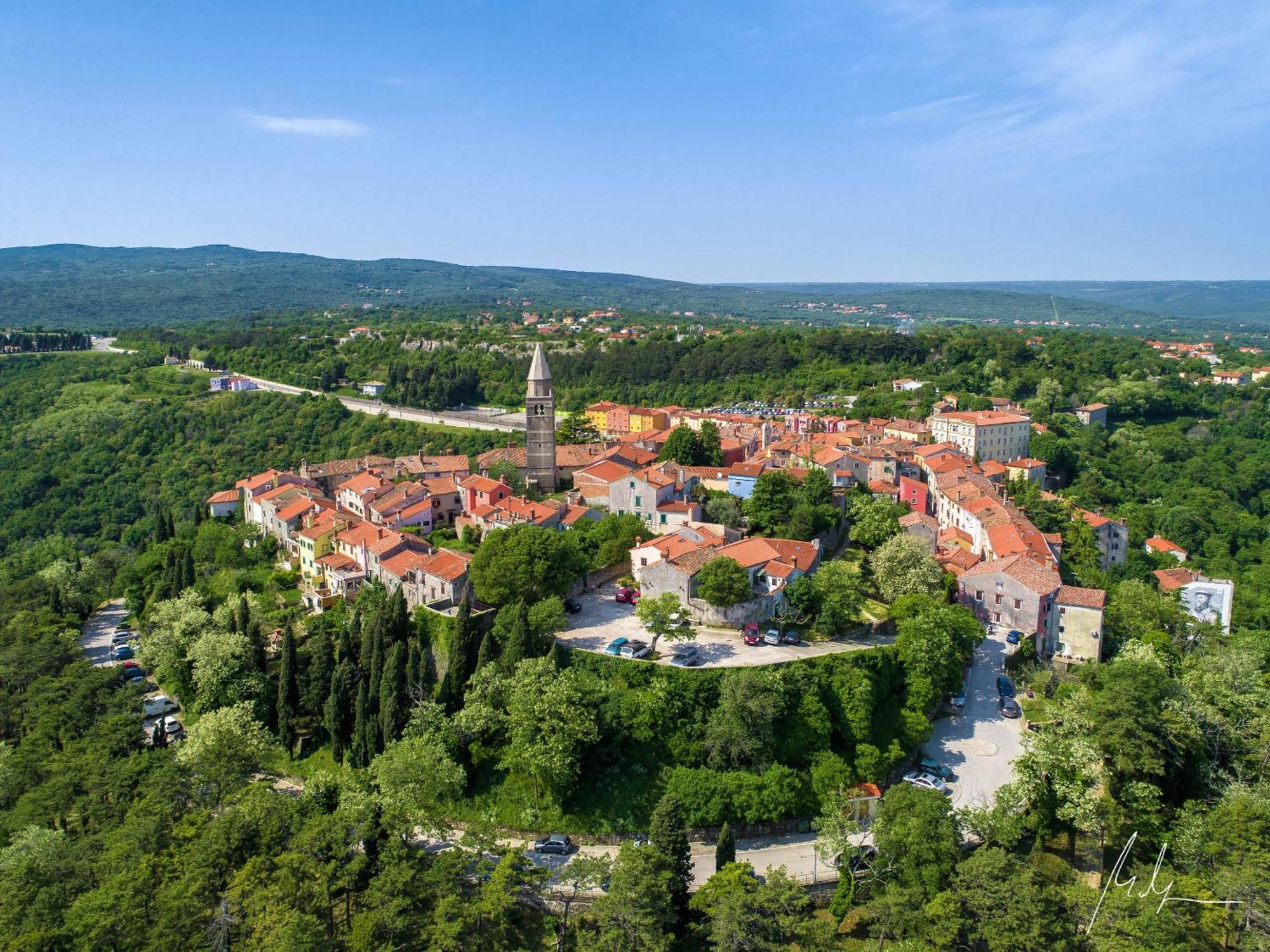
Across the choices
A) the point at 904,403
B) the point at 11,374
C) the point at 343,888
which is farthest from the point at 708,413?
the point at 11,374

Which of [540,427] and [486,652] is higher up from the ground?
[540,427]

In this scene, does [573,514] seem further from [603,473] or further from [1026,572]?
[1026,572]

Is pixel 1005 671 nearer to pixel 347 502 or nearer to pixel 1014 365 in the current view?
pixel 347 502

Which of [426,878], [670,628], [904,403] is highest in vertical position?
[904,403]

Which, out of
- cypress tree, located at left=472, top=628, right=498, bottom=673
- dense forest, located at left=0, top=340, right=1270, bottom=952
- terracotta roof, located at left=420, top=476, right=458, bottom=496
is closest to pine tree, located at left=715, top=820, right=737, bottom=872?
dense forest, located at left=0, top=340, right=1270, bottom=952

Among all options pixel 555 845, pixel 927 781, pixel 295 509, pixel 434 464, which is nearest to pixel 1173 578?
pixel 927 781

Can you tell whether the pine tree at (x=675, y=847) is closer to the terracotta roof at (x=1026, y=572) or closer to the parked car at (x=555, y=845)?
the parked car at (x=555, y=845)
